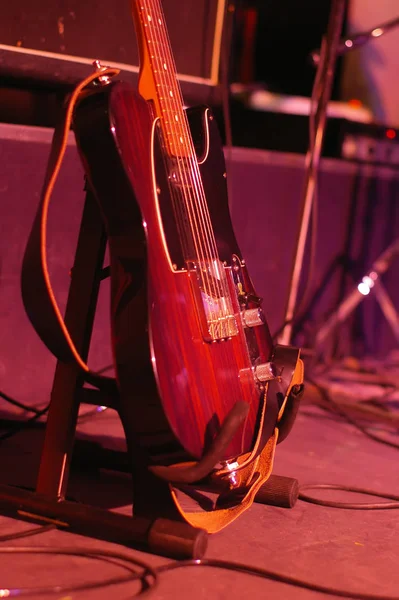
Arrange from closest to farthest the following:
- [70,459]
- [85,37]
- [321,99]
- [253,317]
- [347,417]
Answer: [70,459] → [253,317] → [85,37] → [347,417] → [321,99]

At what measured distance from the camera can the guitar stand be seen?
100 centimetres

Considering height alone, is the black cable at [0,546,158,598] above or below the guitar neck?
below

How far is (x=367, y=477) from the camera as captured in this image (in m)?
1.43

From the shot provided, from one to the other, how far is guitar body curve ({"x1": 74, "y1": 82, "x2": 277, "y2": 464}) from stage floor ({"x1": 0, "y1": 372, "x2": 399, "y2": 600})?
177mm

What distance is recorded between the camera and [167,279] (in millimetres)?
965

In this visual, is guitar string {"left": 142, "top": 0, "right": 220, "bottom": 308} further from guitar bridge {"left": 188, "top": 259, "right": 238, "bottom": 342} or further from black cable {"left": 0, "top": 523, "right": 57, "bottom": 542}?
black cable {"left": 0, "top": 523, "right": 57, "bottom": 542}

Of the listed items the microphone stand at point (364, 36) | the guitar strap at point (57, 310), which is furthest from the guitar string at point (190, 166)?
the microphone stand at point (364, 36)

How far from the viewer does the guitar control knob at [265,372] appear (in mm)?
1145

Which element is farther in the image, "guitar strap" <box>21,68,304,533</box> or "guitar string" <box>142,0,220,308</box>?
"guitar string" <box>142,0,220,308</box>

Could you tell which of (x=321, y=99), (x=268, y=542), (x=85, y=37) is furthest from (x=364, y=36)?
(x=268, y=542)

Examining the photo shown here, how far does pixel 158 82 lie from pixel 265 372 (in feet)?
1.64

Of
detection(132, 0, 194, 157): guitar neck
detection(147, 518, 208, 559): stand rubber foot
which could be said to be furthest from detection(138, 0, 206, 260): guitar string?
detection(147, 518, 208, 559): stand rubber foot

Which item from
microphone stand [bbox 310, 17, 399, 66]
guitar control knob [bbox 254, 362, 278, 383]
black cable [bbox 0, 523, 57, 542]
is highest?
microphone stand [bbox 310, 17, 399, 66]

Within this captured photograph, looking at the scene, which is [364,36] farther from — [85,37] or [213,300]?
[213,300]
